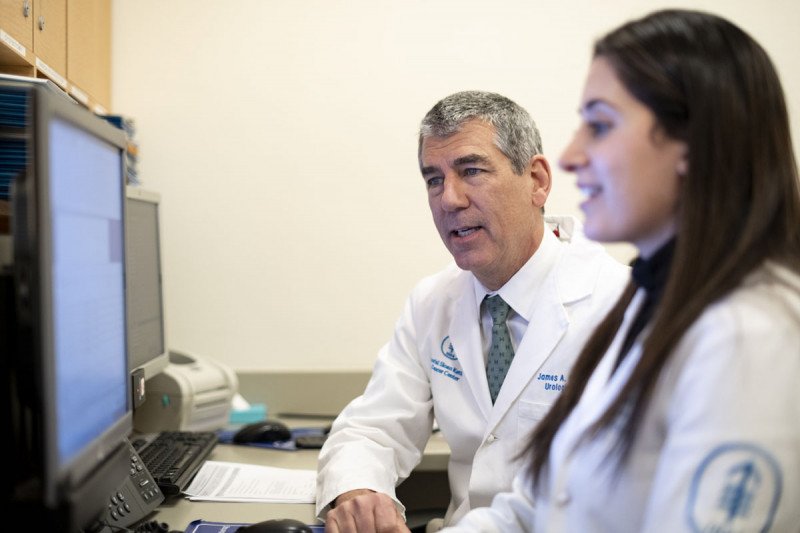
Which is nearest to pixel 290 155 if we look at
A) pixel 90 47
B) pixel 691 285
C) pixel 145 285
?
pixel 90 47

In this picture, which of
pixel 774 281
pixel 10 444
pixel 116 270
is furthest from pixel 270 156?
pixel 774 281

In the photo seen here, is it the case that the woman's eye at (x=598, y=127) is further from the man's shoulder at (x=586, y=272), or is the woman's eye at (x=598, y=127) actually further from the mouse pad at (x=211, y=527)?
the mouse pad at (x=211, y=527)

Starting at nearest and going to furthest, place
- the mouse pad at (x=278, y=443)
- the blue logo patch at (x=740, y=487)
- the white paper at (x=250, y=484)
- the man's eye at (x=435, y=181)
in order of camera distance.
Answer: the blue logo patch at (x=740, y=487) → the white paper at (x=250, y=484) → the man's eye at (x=435, y=181) → the mouse pad at (x=278, y=443)

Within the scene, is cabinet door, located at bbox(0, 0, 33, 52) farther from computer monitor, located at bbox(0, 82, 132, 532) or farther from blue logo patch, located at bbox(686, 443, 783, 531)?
blue logo patch, located at bbox(686, 443, 783, 531)

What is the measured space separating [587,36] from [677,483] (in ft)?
6.66

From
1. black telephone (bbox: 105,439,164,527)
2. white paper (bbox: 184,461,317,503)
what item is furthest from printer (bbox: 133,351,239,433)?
black telephone (bbox: 105,439,164,527)

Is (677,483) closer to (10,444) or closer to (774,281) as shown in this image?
(774,281)

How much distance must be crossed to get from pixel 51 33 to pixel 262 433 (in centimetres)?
109

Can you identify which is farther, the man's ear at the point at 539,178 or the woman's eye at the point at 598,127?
the man's ear at the point at 539,178

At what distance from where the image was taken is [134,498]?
119 cm

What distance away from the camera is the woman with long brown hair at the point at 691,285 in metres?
0.65

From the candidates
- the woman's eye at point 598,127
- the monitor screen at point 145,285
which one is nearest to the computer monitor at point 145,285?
the monitor screen at point 145,285

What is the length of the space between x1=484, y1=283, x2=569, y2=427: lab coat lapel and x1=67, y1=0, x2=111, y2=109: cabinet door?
1.35 meters

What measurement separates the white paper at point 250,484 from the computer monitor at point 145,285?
279 millimetres
